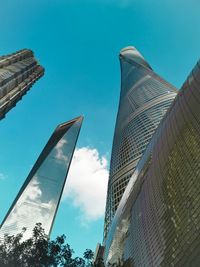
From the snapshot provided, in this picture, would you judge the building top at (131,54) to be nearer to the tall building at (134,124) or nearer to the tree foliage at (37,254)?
the tall building at (134,124)

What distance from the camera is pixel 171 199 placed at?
2130 cm

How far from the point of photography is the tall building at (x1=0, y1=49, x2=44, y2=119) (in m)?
55.0

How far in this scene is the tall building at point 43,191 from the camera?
74.0 metres

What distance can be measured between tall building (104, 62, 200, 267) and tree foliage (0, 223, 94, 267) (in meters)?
6.21

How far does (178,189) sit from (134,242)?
863cm

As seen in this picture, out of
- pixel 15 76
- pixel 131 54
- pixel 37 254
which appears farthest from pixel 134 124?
pixel 131 54

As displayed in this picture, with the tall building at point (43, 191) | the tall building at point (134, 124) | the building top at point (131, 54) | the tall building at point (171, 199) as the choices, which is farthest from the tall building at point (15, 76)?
the building top at point (131, 54)

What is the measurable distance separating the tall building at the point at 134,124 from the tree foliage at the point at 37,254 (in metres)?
39.5

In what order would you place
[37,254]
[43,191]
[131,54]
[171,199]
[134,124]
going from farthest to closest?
1. [131,54]
2. [43,191]
3. [134,124]
4. [171,199]
5. [37,254]

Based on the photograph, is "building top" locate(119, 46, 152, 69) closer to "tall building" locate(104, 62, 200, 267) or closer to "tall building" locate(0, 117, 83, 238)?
"tall building" locate(0, 117, 83, 238)

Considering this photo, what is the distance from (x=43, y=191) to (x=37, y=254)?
71.5 meters

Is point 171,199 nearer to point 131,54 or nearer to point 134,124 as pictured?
point 134,124

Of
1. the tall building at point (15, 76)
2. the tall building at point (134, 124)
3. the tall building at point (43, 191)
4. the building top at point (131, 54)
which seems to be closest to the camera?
the tall building at point (15, 76)

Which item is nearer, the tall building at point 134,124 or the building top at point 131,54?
the tall building at point 134,124
